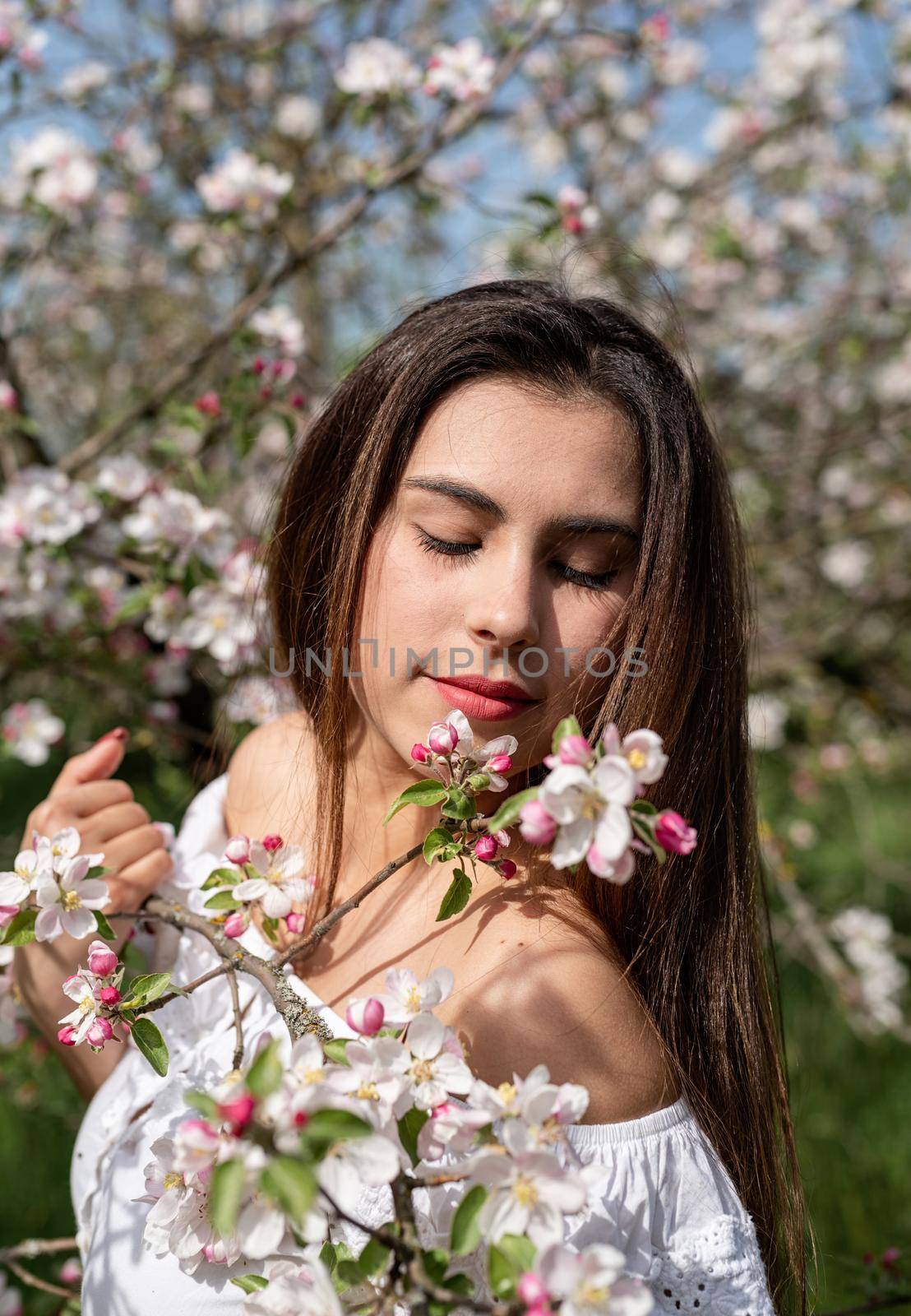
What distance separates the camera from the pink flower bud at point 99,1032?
0.97m

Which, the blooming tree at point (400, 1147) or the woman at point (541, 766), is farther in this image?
the woman at point (541, 766)

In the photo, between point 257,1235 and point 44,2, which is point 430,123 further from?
point 257,1235

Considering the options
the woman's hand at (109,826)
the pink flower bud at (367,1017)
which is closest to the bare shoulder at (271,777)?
the woman's hand at (109,826)

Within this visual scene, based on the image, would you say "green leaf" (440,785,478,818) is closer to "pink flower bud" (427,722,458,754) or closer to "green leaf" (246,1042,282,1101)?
"pink flower bud" (427,722,458,754)

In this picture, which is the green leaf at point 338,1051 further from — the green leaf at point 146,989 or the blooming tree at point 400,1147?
the green leaf at point 146,989

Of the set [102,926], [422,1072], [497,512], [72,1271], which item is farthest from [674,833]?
[72,1271]

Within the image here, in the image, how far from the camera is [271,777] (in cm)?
A: 157

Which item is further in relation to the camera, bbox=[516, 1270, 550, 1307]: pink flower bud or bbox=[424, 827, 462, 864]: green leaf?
bbox=[424, 827, 462, 864]: green leaf

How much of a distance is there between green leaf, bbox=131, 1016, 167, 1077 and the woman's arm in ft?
1.40

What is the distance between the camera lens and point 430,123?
7.38 ft

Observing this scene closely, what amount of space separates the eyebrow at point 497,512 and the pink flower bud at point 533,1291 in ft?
2.27

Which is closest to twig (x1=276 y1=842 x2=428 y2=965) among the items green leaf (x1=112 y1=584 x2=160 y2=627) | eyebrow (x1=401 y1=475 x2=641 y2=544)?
eyebrow (x1=401 y1=475 x2=641 y2=544)

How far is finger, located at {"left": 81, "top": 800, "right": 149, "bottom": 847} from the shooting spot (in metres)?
1.41

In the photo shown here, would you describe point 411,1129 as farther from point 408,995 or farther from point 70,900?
point 70,900
